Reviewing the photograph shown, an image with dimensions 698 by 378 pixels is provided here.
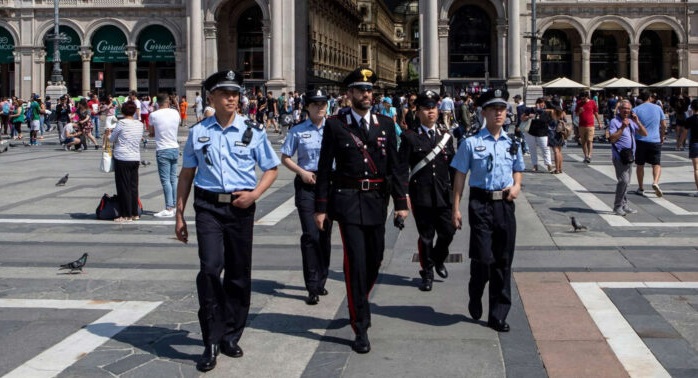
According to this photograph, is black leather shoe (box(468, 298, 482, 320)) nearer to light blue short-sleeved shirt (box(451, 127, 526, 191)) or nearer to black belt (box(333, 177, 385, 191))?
light blue short-sleeved shirt (box(451, 127, 526, 191))

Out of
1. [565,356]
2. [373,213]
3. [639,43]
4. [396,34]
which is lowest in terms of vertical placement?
[565,356]

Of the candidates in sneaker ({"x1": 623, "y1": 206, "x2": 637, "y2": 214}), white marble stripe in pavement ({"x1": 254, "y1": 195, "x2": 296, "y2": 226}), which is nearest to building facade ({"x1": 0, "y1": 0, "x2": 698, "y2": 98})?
white marble stripe in pavement ({"x1": 254, "y1": 195, "x2": 296, "y2": 226})

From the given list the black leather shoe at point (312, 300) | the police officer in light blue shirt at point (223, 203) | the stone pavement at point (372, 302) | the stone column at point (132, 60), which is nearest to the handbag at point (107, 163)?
the stone pavement at point (372, 302)

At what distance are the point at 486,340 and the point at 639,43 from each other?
5875 centimetres

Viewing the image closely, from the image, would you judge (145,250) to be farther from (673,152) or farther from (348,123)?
(673,152)

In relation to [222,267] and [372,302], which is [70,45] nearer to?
[372,302]

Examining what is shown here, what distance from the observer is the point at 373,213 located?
268 inches

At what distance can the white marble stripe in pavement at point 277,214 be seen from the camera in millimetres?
13555

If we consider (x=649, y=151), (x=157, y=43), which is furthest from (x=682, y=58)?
(x=649, y=151)

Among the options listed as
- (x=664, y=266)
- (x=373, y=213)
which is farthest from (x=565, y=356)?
(x=664, y=266)

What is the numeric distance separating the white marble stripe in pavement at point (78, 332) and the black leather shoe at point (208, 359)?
3.12ft

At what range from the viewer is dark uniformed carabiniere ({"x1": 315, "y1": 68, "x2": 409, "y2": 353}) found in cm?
678

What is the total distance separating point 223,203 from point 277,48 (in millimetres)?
49976

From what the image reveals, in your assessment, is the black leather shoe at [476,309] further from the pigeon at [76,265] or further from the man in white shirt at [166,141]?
the man in white shirt at [166,141]
